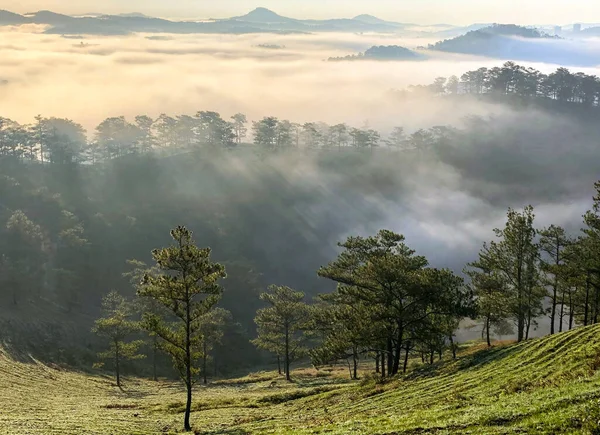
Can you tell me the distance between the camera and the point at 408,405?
94.5 feet

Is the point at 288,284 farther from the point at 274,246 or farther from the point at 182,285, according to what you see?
the point at 182,285

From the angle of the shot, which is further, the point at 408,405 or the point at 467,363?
the point at 467,363

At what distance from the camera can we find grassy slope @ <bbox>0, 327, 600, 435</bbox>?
64.2 feet

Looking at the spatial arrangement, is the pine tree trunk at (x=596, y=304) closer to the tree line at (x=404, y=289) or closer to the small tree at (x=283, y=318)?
the tree line at (x=404, y=289)

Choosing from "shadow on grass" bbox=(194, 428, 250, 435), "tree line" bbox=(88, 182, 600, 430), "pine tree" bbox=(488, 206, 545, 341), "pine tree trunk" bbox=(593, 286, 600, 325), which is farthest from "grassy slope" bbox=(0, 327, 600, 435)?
"pine tree trunk" bbox=(593, 286, 600, 325)

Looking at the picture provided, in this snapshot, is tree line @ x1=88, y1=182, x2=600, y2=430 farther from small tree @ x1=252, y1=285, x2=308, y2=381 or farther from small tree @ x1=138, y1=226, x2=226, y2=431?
small tree @ x1=252, y1=285, x2=308, y2=381

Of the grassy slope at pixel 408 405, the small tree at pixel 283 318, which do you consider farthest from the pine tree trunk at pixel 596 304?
the small tree at pixel 283 318

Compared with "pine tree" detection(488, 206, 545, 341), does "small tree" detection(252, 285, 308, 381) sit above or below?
below

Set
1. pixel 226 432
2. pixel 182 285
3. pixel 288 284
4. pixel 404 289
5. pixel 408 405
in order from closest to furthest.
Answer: pixel 408 405 < pixel 226 432 < pixel 182 285 < pixel 404 289 < pixel 288 284

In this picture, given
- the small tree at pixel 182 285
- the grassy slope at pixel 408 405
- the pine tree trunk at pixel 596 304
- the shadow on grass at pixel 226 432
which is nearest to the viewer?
the grassy slope at pixel 408 405

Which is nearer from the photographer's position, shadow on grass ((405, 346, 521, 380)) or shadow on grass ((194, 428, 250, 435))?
shadow on grass ((194, 428, 250, 435))

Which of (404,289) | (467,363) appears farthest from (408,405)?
(404,289)

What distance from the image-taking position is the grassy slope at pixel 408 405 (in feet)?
64.2

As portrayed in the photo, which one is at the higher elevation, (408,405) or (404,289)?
(404,289)
